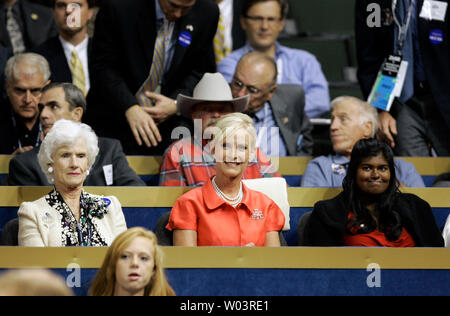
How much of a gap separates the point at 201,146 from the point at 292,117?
0.99 m

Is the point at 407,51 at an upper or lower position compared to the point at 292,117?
upper

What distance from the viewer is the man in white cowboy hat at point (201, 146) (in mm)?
3496

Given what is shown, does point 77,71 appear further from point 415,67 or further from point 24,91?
point 415,67

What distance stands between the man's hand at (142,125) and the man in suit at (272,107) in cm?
51

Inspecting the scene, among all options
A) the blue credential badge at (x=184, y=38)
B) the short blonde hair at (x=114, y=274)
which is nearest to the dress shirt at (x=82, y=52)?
the blue credential badge at (x=184, y=38)

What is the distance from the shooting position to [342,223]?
305 centimetres

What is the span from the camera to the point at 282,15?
4.86 meters

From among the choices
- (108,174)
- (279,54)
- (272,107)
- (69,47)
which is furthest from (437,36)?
(69,47)

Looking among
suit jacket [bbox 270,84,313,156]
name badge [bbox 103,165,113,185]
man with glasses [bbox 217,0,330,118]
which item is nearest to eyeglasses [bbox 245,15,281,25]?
man with glasses [bbox 217,0,330,118]

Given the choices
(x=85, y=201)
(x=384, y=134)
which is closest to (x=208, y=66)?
(x=384, y=134)

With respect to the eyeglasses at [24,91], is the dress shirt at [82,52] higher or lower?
higher

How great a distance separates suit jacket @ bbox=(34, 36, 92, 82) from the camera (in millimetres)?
4363

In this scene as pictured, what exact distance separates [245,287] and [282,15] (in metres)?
2.78

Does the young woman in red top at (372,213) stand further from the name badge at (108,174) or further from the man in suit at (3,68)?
the man in suit at (3,68)
